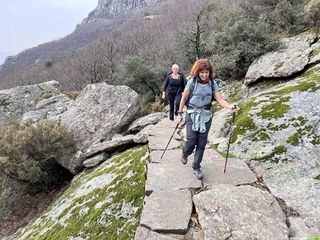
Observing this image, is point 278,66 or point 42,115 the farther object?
point 42,115

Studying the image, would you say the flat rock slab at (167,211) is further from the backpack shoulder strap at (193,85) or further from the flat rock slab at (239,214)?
the backpack shoulder strap at (193,85)

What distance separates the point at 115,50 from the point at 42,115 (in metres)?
53.1

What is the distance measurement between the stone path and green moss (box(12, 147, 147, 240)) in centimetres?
71

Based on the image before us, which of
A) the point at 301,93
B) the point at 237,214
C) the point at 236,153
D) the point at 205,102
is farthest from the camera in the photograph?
the point at 301,93

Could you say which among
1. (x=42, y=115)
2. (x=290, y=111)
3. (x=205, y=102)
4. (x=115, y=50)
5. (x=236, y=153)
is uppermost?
(x=205, y=102)

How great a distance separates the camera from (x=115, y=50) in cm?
6919

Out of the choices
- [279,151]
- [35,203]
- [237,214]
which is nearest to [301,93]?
[279,151]

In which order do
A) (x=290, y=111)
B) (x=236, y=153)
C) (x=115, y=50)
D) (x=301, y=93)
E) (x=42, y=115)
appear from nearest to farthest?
1. (x=236, y=153)
2. (x=290, y=111)
3. (x=301, y=93)
4. (x=42, y=115)
5. (x=115, y=50)

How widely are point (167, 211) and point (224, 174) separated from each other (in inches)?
70.2

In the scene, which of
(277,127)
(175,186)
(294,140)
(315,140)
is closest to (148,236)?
(175,186)

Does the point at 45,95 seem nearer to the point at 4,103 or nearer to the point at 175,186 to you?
the point at 4,103

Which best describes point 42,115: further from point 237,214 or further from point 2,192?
point 237,214

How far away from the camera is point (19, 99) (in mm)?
21969

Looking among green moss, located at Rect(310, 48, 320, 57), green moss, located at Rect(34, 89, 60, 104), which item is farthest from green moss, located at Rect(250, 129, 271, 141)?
green moss, located at Rect(34, 89, 60, 104)
